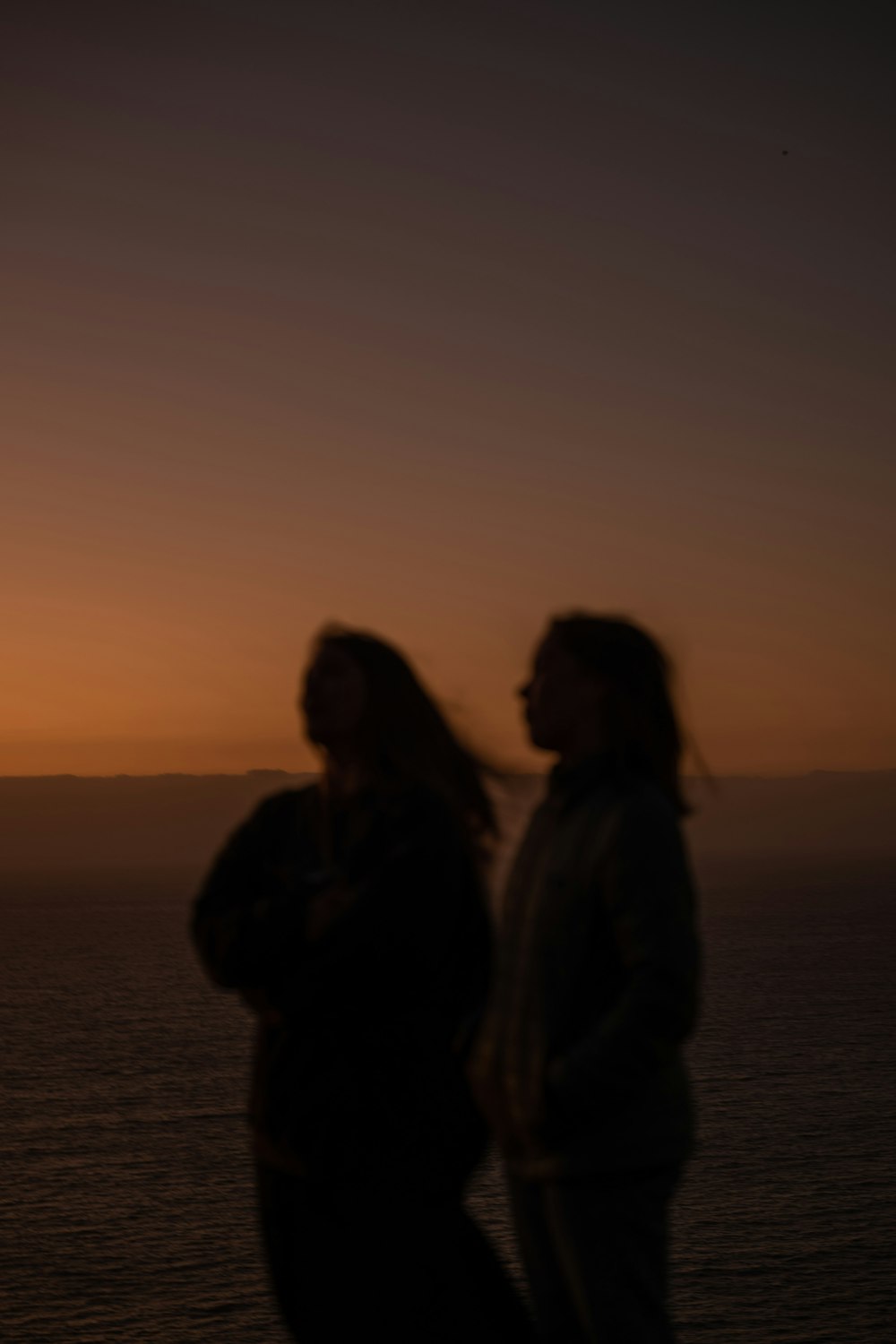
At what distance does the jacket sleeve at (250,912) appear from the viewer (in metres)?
3.23

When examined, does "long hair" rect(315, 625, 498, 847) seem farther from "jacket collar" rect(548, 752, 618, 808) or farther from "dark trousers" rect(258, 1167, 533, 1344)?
"dark trousers" rect(258, 1167, 533, 1344)

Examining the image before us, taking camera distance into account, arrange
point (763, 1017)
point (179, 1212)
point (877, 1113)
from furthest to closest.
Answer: point (763, 1017) → point (877, 1113) → point (179, 1212)

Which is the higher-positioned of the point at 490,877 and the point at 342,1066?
the point at 490,877

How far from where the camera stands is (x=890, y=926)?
186 m

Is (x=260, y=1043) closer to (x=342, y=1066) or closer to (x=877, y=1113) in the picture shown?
(x=342, y=1066)

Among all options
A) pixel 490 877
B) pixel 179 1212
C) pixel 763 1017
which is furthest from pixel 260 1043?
pixel 763 1017

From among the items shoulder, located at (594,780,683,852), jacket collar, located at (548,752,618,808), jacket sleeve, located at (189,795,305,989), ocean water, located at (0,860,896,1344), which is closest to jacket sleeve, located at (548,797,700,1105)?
shoulder, located at (594,780,683,852)

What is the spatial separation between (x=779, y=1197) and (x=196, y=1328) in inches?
1246

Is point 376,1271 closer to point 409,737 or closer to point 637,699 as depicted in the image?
point 409,737

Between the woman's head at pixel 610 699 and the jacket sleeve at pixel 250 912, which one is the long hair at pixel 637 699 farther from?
the jacket sleeve at pixel 250 912

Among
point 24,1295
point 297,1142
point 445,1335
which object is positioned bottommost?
point 24,1295

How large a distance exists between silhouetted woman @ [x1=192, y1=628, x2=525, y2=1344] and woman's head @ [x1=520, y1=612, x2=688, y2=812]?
37 cm

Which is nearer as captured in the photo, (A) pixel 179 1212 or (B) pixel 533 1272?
(B) pixel 533 1272

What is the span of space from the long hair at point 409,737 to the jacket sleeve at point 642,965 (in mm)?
608
